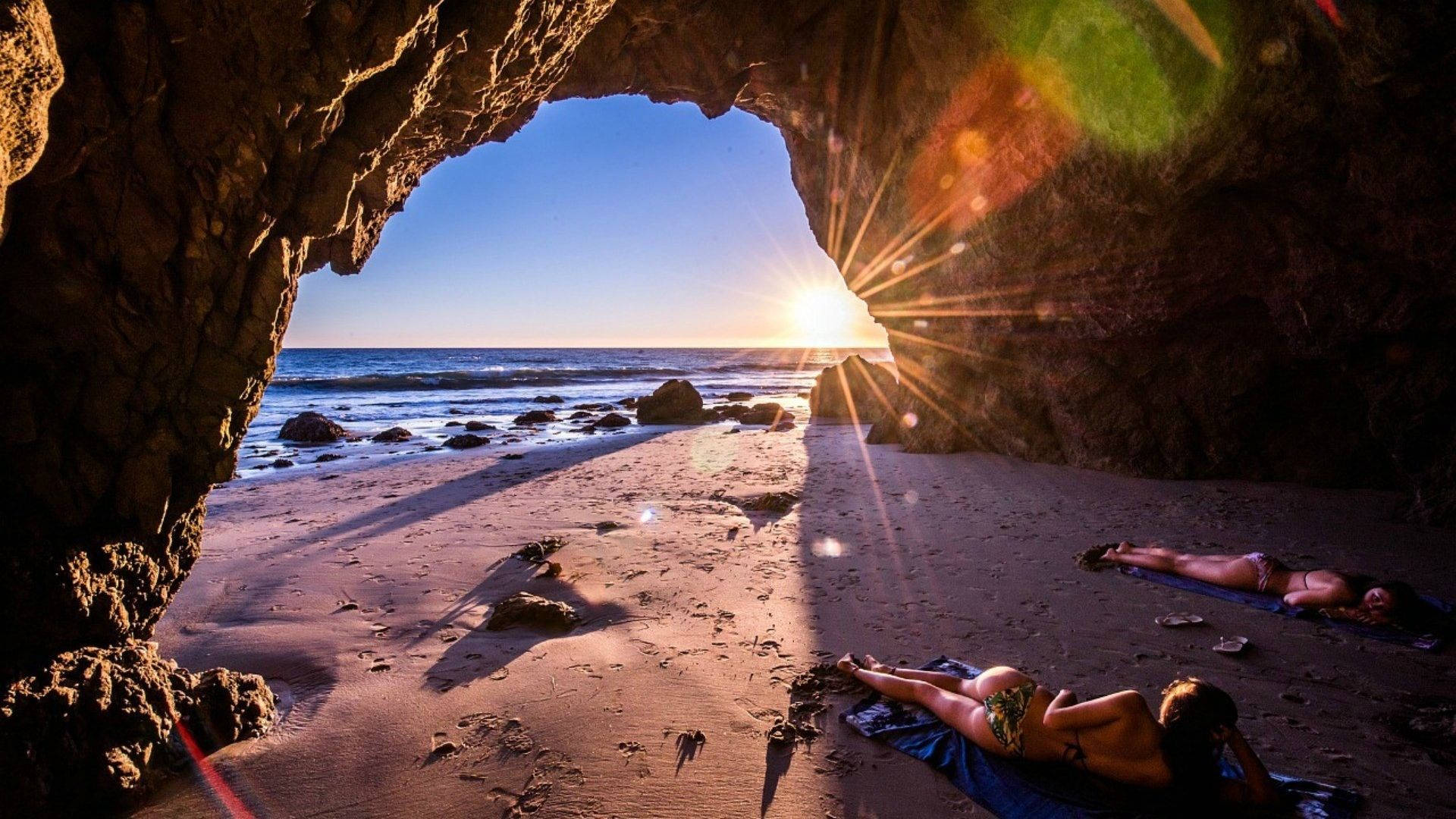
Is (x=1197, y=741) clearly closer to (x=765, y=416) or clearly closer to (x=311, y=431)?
(x=765, y=416)

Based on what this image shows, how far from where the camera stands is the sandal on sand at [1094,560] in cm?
566

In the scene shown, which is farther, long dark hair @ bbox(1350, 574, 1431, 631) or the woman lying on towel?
long dark hair @ bbox(1350, 574, 1431, 631)

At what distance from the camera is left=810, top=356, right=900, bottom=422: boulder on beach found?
1909cm

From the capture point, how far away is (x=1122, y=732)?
115 inches

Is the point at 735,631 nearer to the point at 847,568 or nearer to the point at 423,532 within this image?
the point at 847,568

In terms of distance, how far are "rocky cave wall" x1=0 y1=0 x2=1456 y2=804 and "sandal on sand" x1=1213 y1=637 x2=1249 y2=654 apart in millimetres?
4589

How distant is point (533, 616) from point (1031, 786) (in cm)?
370

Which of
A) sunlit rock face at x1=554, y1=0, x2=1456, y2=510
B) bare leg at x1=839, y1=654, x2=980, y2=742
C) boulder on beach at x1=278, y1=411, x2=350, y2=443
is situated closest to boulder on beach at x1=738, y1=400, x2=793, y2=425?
sunlit rock face at x1=554, y1=0, x2=1456, y2=510

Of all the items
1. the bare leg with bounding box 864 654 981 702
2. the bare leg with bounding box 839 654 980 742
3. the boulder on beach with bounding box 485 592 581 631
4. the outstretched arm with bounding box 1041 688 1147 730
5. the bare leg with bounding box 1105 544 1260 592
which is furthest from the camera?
the bare leg with bounding box 1105 544 1260 592

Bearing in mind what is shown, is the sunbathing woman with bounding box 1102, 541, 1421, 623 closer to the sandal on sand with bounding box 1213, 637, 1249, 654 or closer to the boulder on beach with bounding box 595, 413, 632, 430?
the sandal on sand with bounding box 1213, 637, 1249, 654

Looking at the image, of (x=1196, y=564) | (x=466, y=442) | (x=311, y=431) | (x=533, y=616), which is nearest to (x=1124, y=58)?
(x=1196, y=564)

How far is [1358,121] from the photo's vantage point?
17.6ft

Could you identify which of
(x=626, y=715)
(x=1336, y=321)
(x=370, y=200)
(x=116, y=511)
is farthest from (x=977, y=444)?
(x=116, y=511)

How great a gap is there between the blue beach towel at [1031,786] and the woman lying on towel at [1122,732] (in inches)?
2.4
